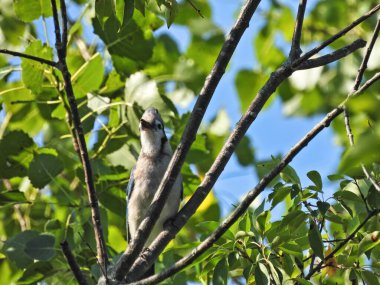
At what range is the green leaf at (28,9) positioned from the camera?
438cm

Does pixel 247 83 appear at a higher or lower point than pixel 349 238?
higher

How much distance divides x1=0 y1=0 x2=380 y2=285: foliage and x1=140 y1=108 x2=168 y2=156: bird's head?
0.08m

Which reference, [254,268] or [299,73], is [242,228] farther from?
[299,73]

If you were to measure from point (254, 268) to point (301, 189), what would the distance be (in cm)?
38

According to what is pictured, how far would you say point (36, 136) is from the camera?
6.00 m

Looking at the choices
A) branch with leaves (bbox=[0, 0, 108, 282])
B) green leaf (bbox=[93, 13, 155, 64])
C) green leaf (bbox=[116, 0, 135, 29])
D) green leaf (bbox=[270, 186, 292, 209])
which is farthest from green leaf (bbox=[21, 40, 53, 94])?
green leaf (bbox=[270, 186, 292, 209])

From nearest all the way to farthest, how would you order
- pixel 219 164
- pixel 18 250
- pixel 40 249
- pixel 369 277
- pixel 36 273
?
pixel 369 277, pixel 219 164, pixel 40 249, pixel 18 250, pixel 36 273

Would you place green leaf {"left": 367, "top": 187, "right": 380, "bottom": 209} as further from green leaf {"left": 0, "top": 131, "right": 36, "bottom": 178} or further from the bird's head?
green leaf {"left": 0, "top": 131, "right": 36, "bottom": 178}

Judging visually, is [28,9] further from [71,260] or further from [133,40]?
[71,260]

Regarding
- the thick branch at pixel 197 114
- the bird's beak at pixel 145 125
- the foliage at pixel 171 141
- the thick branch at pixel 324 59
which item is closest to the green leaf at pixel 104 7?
the foliage at pixel 171 141

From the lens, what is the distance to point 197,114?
3.13 meters

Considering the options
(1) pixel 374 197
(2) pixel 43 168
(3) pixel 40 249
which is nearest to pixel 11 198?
(2) pixel 43 168

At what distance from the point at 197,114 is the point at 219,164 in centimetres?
25

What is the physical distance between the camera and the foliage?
9.71 ft
